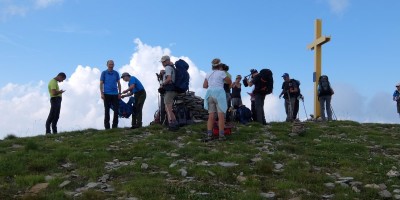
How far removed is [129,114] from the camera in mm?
19109

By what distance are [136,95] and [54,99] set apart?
3285 mm

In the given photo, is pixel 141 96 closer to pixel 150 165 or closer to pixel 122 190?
pixel 150 165

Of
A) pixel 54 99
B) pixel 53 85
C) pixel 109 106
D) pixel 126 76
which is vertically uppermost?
pixel 126 76

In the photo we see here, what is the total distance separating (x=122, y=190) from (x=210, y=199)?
1.94 m

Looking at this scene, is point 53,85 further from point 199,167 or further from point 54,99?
point 199,167

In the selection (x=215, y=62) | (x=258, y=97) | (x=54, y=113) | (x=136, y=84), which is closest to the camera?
(x=215, y=62)

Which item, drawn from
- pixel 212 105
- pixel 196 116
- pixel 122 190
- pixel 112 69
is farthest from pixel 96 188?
pixel 196 116

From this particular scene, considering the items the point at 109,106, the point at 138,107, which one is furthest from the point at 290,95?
the point at 109,106

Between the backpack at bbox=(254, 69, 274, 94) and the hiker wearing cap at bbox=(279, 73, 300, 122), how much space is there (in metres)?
3.25

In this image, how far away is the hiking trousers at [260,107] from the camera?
62.6ft

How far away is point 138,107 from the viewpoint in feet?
62.1

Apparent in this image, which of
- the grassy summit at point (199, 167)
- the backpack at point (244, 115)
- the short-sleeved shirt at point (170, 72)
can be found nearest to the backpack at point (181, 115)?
the grassy summit at point (199, 167)

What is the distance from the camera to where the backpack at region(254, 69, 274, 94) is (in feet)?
61.8

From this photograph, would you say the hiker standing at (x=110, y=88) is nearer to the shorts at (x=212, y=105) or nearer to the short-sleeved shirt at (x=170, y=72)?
the short-sleeved shirt at (x=170, y=72)
